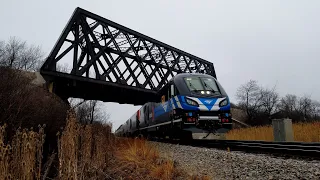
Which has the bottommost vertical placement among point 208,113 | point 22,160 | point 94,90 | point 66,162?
point 66,162

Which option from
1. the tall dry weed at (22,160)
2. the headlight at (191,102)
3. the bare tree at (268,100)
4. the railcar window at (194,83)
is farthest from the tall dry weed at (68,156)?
the bare tree at (268,100)

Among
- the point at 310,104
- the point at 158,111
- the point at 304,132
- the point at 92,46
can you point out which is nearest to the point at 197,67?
the point at 92,46

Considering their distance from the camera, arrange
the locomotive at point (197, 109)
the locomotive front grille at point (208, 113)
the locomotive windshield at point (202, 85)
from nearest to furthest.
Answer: the locomotive at point (197, 109) → the locomotive front grille at point (208, 113) → the locomotive windshield at point (202, 85)

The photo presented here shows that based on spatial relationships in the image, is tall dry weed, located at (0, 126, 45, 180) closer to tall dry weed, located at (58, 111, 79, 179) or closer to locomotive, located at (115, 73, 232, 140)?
tall dry weed, located at (58, 111, 79, 179)

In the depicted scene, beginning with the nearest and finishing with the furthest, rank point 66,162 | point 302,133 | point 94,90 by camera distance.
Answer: point 66,162
point 302,133
point 94,90

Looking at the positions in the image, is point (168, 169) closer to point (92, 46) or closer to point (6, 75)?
point (6, 75)

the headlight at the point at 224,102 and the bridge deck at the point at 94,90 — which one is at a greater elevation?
the bridge deck at the point at 94,90

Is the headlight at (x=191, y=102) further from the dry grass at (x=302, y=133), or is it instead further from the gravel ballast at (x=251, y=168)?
the dry grass at (x=302, y=133)

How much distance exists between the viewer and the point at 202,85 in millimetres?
11555

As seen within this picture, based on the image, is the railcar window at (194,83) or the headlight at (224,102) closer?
the headlight at (224,102)

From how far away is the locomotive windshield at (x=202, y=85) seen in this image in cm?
1118

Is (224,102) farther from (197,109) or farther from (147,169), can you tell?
(147,169)

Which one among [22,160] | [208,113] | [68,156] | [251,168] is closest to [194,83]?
[208,113]

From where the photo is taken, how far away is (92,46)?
2539 centimetres
